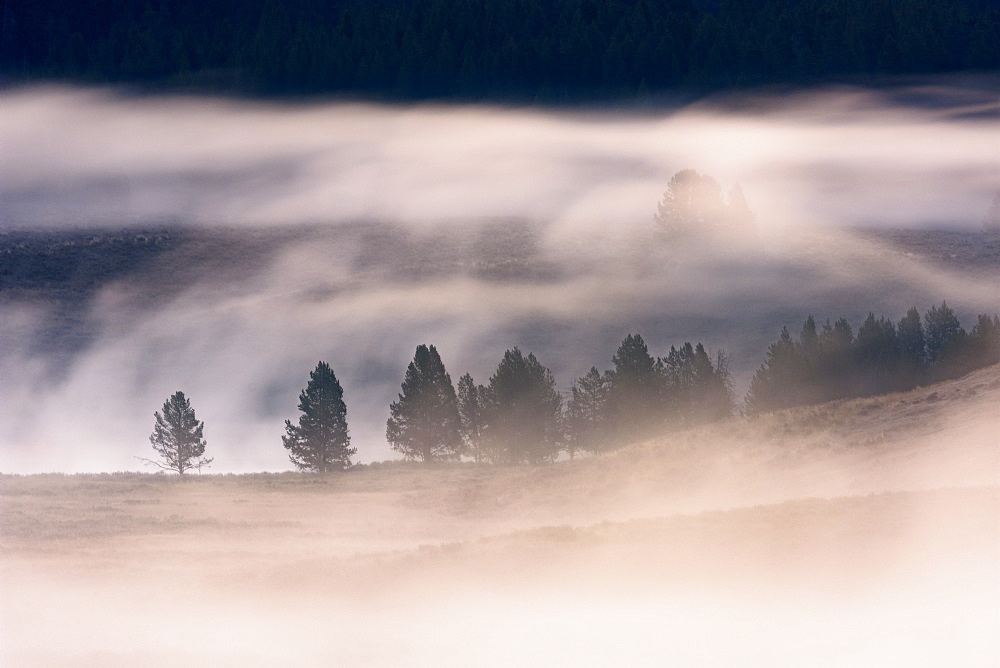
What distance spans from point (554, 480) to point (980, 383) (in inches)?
601

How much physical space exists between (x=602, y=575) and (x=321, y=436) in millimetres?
40944

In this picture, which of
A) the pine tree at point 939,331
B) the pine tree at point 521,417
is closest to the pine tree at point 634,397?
the pine tree at point 521,417

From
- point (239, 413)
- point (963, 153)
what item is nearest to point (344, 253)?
point (239, 413)

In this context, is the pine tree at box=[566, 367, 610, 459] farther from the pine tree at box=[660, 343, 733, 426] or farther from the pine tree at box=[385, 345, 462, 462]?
the pine tree at box=[385, 345, 462, 462]

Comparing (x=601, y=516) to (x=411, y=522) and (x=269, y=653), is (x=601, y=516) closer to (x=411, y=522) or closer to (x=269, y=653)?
(x=411, y=522)

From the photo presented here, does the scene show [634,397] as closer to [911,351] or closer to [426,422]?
[426,422]

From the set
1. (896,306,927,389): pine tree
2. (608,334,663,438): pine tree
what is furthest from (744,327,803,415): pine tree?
(896,306,927,389): pine tree

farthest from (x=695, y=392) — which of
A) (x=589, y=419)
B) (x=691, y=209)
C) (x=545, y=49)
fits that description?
(x=545, y=49)

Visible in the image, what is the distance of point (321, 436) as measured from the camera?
201 ft

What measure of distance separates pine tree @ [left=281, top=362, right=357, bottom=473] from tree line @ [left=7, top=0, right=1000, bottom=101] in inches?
4248

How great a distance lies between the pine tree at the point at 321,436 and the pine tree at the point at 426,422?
158 inches

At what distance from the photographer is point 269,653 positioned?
19016 mm

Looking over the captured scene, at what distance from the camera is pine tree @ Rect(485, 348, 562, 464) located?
67.6 meters

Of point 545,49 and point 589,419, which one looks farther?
point 545,49
